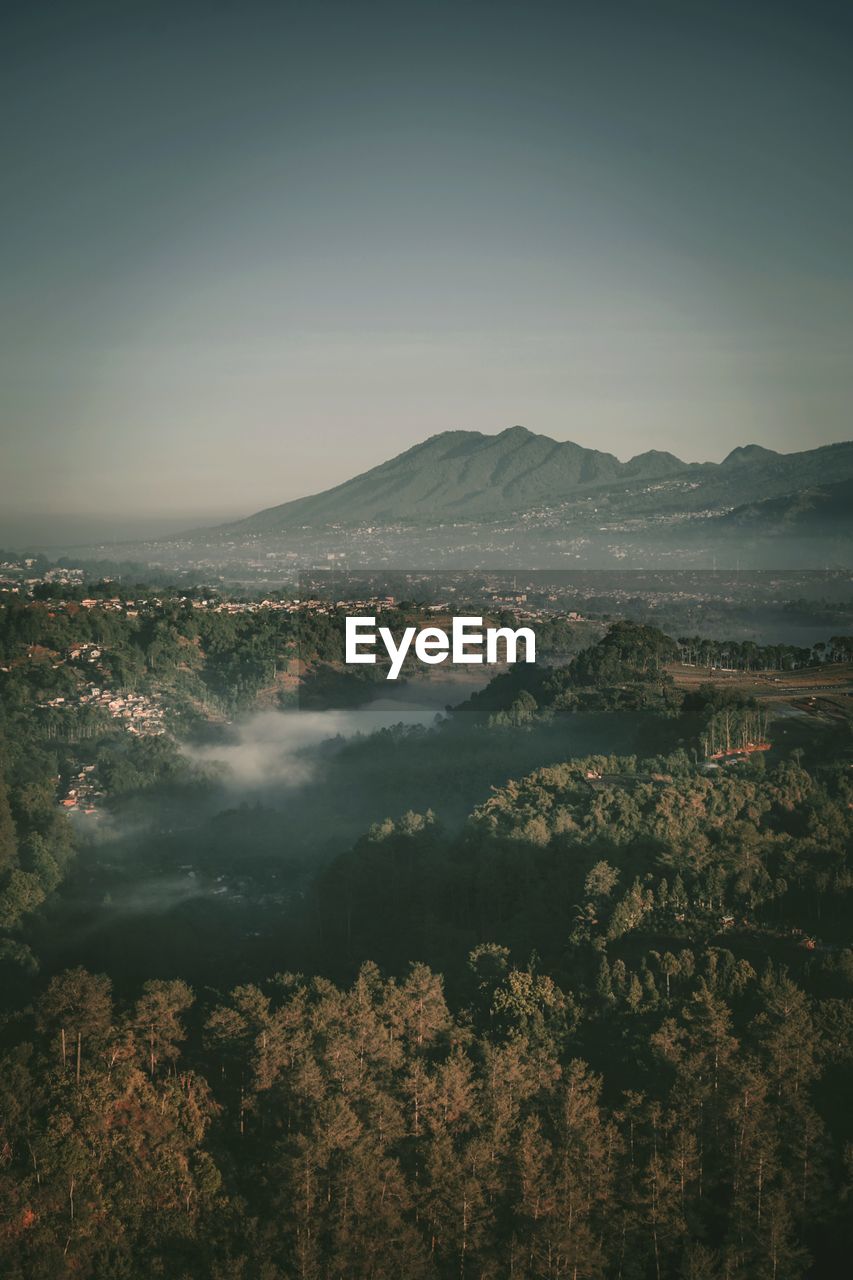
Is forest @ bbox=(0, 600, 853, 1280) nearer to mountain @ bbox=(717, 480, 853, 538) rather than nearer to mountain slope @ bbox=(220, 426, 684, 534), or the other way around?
mountain @ bbox=(717, 480, 853, 538)

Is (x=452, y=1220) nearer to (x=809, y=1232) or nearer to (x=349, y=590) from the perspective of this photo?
(x=809, y=1232)

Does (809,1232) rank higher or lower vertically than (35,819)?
lower

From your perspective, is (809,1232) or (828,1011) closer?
(809,1232)

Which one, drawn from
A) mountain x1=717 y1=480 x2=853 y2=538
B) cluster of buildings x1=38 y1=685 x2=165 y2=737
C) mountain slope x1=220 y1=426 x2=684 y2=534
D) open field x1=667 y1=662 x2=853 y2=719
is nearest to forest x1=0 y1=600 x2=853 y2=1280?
open field x1=667 y1=662 x2=853 y2=719

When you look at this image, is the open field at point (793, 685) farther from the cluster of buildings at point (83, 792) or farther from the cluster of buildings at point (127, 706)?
the cluster of buildings at point (127, 706)

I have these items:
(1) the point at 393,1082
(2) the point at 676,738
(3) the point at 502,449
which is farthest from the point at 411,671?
(3) the point at 502,449

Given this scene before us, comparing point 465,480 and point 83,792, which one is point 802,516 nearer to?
point 83,792

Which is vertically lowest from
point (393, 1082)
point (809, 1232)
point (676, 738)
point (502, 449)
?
point (809, 1232)
